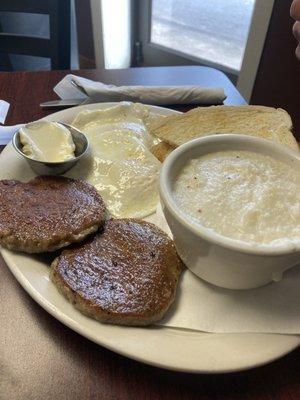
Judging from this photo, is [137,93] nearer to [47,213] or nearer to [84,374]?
[47,213]

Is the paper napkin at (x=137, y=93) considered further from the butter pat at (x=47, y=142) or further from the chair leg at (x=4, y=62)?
the chair leg at (x=4, y=62)

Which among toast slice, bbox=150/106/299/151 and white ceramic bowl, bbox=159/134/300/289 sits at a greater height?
white ceramic bowl, bbox=159/134/300/289

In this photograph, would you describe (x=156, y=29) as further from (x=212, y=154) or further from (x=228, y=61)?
(x=212, y=154)

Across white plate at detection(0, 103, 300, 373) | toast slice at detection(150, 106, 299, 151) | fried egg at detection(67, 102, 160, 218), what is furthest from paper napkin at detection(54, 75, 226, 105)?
white plate at detection(0, 103, 300, 373)

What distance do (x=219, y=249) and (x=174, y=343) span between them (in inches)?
7.5

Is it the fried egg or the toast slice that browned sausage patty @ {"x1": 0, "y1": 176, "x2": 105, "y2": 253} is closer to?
the fried egg

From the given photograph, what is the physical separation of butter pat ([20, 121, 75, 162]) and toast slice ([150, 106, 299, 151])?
0.32m

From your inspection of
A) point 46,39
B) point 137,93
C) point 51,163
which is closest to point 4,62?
point 46,39

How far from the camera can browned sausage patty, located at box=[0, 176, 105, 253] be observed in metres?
0.82

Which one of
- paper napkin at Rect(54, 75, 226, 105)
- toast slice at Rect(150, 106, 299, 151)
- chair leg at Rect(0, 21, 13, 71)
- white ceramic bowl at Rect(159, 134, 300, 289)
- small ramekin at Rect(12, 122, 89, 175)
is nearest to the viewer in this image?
white ceramic bowl at Rect(159, 134, 300, 289)

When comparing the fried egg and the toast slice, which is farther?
the toast slice

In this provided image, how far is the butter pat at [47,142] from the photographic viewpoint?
1.09 m

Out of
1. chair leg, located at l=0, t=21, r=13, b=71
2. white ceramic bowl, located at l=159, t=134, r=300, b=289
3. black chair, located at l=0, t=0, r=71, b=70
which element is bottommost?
chair leg, located at l=0, t=21, r=13, b=71

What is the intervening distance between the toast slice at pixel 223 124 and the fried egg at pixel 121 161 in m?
0.08
